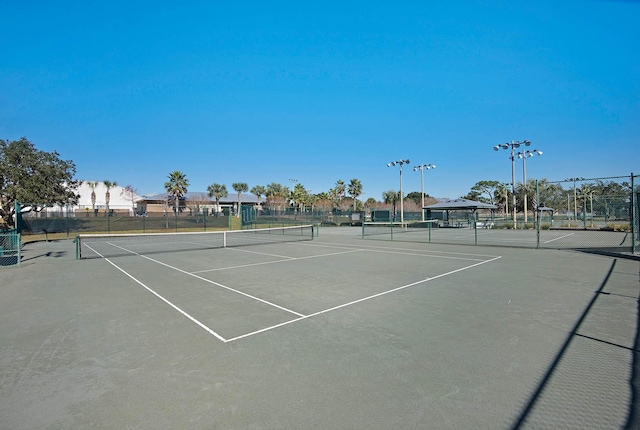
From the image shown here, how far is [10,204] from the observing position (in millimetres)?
28797

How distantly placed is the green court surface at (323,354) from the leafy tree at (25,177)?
24853 millimetres

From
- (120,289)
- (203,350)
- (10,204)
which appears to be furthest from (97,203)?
(203,350)

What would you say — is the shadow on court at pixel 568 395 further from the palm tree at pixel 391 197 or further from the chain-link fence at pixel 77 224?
the palm tree at pixel 391 197

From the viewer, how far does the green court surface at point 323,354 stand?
10.3 feet

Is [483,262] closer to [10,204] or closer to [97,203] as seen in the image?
[10,204]

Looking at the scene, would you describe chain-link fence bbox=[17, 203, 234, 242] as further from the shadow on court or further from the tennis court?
the shadow on court

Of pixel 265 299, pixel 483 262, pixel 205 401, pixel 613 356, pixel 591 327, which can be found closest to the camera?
pixel 205 401

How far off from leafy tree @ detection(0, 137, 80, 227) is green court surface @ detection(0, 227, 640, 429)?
24.9 metres

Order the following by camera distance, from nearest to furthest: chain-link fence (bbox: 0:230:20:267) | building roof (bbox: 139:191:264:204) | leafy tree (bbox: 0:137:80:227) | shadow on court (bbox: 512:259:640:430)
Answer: shadow on court (bbox: 512:259:640:430) → chain-link fence (bbox: 0:230:20:267) → leafy tree (bbox: 0:137:80:227) → building roof (bbox: 139:191:264:204)

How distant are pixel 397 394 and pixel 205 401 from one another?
1932mm

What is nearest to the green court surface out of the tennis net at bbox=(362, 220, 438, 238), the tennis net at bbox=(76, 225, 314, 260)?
the tennis net at bbox=(76, 225, 314, 260)

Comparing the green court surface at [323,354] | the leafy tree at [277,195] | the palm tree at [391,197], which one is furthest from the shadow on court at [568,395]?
the palm tree at [391,197]

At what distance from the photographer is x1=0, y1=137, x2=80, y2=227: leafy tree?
28.1m

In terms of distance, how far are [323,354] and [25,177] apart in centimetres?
3561
